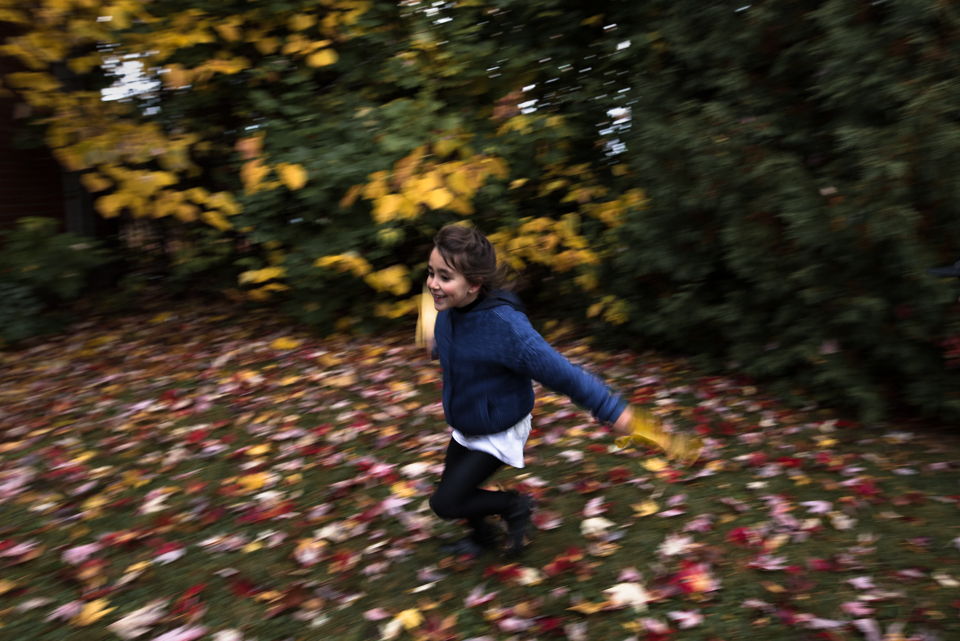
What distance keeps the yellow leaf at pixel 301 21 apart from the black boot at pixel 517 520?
4.14 meters

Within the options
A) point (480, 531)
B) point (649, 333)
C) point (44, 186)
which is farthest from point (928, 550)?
point (44, 186)

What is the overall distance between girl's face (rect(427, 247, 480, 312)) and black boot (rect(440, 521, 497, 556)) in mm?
1075

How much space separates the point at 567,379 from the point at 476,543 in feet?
3.57

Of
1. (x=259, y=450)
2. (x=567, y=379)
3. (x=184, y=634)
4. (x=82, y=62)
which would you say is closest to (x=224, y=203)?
(x=82, y=62)

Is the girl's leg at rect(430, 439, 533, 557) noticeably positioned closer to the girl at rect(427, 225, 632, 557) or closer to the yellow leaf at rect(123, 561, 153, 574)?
the girl at rect(427, 225, 632, 557)

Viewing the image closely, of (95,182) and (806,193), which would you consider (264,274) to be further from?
(806,193)

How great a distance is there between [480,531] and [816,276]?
2473 millimetres

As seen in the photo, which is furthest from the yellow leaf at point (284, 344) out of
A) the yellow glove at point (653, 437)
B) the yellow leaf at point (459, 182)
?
the yellow glove at point (653, 437)

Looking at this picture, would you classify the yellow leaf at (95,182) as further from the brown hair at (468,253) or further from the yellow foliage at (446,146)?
the brown hair at (468,253)

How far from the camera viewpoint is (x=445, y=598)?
2990mm

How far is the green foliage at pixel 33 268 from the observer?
20.1ft

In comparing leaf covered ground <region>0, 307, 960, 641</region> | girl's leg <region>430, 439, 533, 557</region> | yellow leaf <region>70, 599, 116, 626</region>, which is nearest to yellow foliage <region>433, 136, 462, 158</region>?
leaf covered ground <region>0, 307, 960, 641</region>

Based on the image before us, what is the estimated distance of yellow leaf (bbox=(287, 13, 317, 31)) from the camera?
217 inches

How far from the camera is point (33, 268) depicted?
6.16 meters
